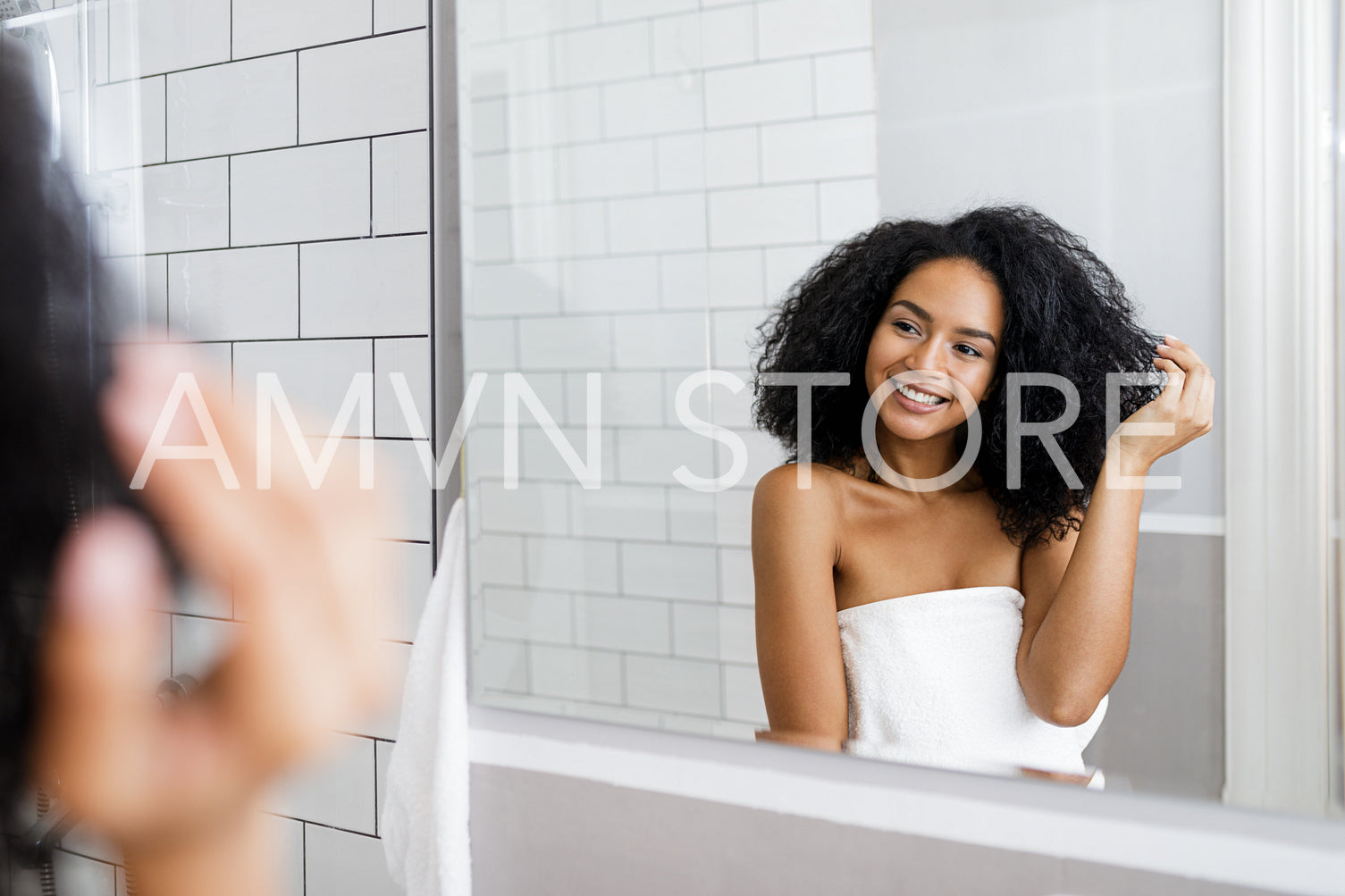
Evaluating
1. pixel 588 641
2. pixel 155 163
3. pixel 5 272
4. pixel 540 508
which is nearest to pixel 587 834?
pixel 588 641

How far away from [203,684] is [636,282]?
495 millimetres

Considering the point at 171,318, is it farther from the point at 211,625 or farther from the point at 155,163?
the point at 211,625

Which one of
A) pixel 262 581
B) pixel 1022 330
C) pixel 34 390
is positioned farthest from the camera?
pixel 1022 330

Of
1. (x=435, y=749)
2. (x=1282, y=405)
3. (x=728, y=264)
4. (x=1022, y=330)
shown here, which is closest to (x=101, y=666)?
(x=435, y=749)

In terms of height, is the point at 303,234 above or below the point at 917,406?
above

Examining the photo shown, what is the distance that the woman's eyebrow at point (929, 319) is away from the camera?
695 mm

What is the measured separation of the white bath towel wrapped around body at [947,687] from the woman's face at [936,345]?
153mm

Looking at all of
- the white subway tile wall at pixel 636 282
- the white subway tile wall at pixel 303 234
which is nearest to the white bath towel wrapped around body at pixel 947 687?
the white subway tile wall at pixel 636 282

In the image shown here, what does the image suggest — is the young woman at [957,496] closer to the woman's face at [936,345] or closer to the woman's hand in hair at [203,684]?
the woman's face at [936,345]

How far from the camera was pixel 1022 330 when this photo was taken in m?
0.69

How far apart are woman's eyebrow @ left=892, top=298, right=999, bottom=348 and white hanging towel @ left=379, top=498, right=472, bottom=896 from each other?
495 mm

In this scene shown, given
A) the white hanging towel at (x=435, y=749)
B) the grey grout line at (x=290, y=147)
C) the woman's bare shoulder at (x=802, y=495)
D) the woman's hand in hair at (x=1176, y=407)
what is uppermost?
the grey grout line at (x=290, y=147)

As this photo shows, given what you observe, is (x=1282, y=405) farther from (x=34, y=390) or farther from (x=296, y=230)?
(x=296, y=230)

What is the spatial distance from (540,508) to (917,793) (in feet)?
1.46
